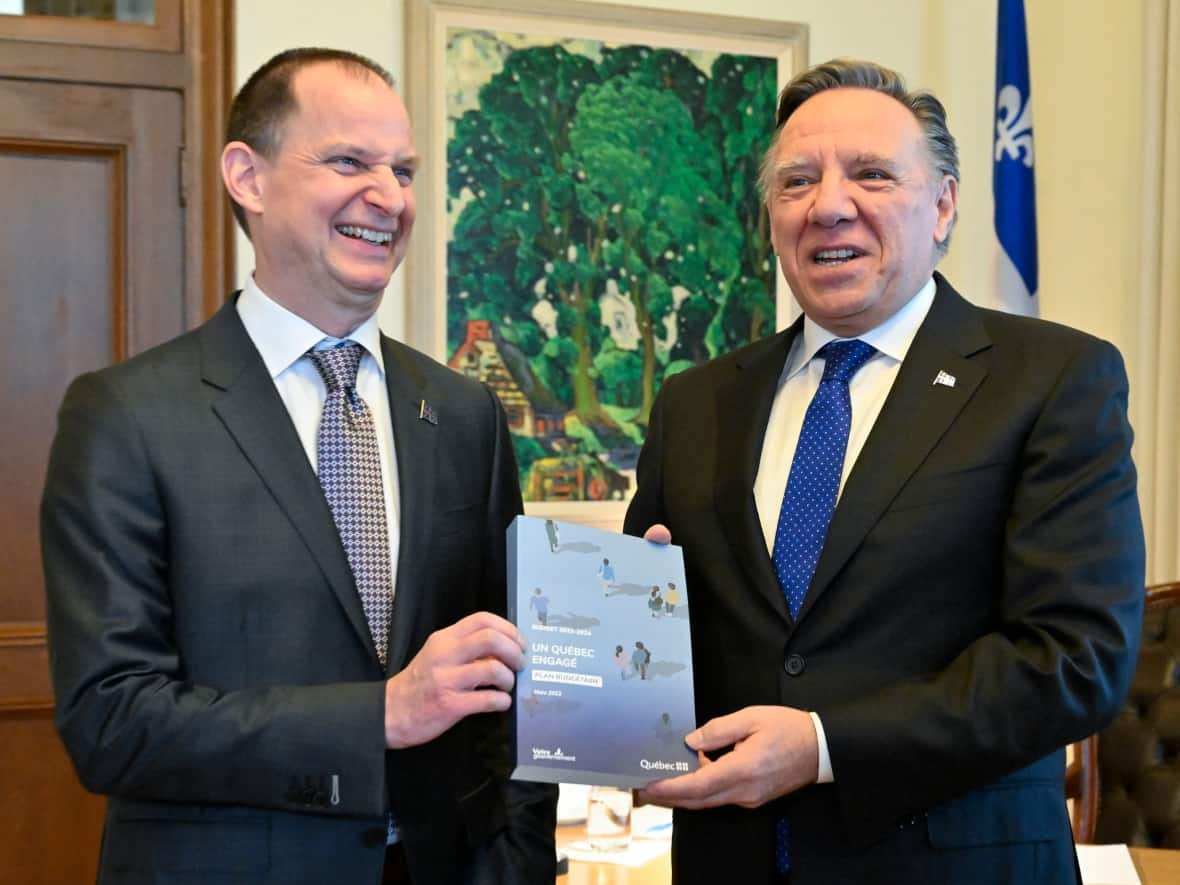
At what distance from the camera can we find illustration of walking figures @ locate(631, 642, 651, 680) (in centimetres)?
186

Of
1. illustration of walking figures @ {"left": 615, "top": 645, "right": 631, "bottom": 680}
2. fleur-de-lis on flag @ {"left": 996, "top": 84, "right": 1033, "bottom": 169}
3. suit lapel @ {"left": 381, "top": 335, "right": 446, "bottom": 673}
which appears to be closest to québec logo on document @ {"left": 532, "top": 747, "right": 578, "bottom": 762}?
illustration of walking figures @ {"left": 615, "top": 645, "right": 631, "bottom": 680}

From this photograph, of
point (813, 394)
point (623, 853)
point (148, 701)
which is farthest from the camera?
point (623, 853)

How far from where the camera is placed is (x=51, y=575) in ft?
5.88

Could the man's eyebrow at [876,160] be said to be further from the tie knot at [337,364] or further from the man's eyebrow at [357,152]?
the tie knot at [337,364]

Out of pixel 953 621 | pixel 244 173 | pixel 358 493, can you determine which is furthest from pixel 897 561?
pixel 244 173

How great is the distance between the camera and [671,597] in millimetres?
1959

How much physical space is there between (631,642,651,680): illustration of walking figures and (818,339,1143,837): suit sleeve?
25 centimetres

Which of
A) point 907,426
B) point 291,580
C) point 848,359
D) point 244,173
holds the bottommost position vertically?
point 291,580

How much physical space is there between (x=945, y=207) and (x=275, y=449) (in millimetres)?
1088

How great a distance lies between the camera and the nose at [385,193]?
6.59 ft

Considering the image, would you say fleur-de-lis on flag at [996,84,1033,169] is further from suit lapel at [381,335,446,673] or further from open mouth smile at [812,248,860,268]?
suit lapel at [381,335,446,673]

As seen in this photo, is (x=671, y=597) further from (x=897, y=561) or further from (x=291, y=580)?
(x=291, y=580)

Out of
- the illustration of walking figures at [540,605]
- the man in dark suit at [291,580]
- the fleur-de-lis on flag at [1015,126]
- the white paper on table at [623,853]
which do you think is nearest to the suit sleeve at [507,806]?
the man in dark suit at [291,580]

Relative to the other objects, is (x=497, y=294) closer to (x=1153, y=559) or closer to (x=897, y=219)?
(x=1153, y=559)
